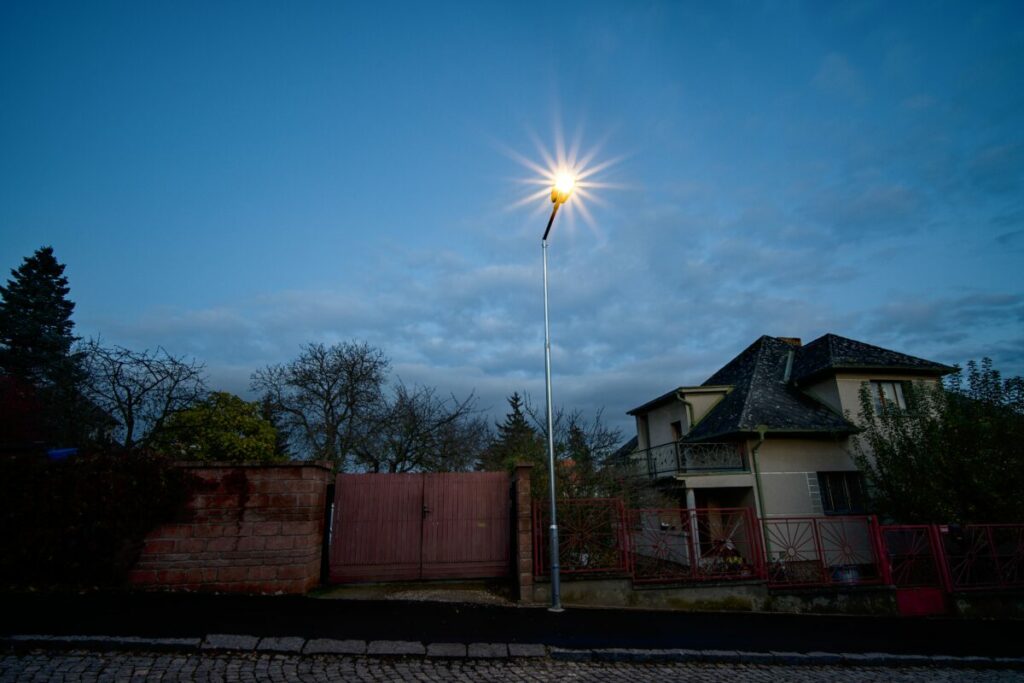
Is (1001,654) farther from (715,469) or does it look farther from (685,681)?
(715,469)

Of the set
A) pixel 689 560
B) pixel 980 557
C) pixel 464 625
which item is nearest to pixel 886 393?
pixel 980 557

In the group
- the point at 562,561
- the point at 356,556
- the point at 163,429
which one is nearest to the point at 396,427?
the point at 163,429

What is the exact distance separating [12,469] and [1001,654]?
1534 cm

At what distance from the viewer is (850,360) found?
679 inches

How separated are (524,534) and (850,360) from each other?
15.1 meters

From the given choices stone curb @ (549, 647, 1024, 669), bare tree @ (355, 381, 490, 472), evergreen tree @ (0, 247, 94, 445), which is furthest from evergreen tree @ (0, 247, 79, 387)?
stone curb @ (549, 647, 1024, 669)

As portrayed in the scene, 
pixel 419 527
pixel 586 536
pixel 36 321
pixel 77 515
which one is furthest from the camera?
pixel 36 321

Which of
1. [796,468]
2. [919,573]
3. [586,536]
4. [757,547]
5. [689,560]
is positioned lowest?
[919,573]

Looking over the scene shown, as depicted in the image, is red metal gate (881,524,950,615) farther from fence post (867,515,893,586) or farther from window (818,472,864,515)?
window (818,472,864,515)

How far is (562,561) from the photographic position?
29.1ft

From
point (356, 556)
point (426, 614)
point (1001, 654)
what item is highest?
point (356, 556)

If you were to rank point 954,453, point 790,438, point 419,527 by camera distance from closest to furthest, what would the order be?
point 419,527, point 954,453, point 790,438

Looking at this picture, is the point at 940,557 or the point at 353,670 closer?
the point at 353,670

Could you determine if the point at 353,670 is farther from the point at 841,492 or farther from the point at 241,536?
the point at 841,492
